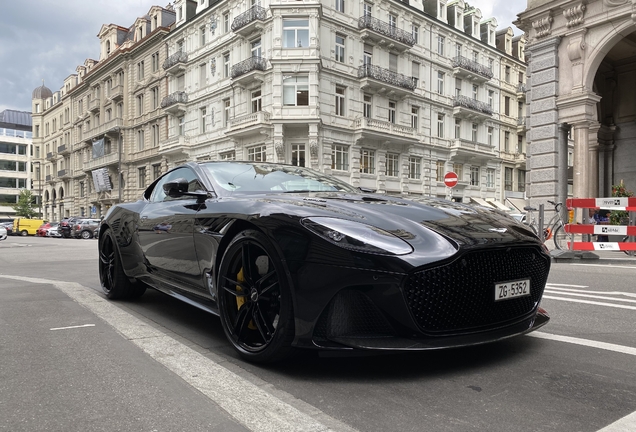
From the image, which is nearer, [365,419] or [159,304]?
[365,419]

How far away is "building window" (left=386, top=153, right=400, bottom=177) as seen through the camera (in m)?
31.8

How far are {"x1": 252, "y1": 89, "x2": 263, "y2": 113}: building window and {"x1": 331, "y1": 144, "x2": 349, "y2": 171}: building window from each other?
4976 mm

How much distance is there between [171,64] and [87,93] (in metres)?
22.1

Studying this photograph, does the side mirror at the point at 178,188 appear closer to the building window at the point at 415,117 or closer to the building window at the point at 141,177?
the building window at the point at 415,117

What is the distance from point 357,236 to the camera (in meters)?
2.34

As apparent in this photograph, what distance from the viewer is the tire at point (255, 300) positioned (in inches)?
98.3

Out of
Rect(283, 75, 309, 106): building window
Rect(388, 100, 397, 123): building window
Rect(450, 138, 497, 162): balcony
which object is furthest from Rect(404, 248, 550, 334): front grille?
Rect(450, 138, 497, 162): balcony

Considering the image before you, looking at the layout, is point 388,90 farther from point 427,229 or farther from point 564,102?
point 427,229

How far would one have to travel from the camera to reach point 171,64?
35906 millimetres

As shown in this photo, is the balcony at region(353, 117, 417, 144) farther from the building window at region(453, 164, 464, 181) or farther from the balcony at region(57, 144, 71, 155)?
the balcony at region(57, 144, 71, 155)

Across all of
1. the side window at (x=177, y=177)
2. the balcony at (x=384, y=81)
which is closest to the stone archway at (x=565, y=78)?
the side window at (x=177, y=177)

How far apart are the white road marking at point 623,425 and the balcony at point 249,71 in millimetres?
27513

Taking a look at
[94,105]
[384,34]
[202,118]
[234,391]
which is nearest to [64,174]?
[94,105]

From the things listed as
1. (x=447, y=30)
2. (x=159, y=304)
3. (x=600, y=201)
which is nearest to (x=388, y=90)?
(x=447, y=30)
